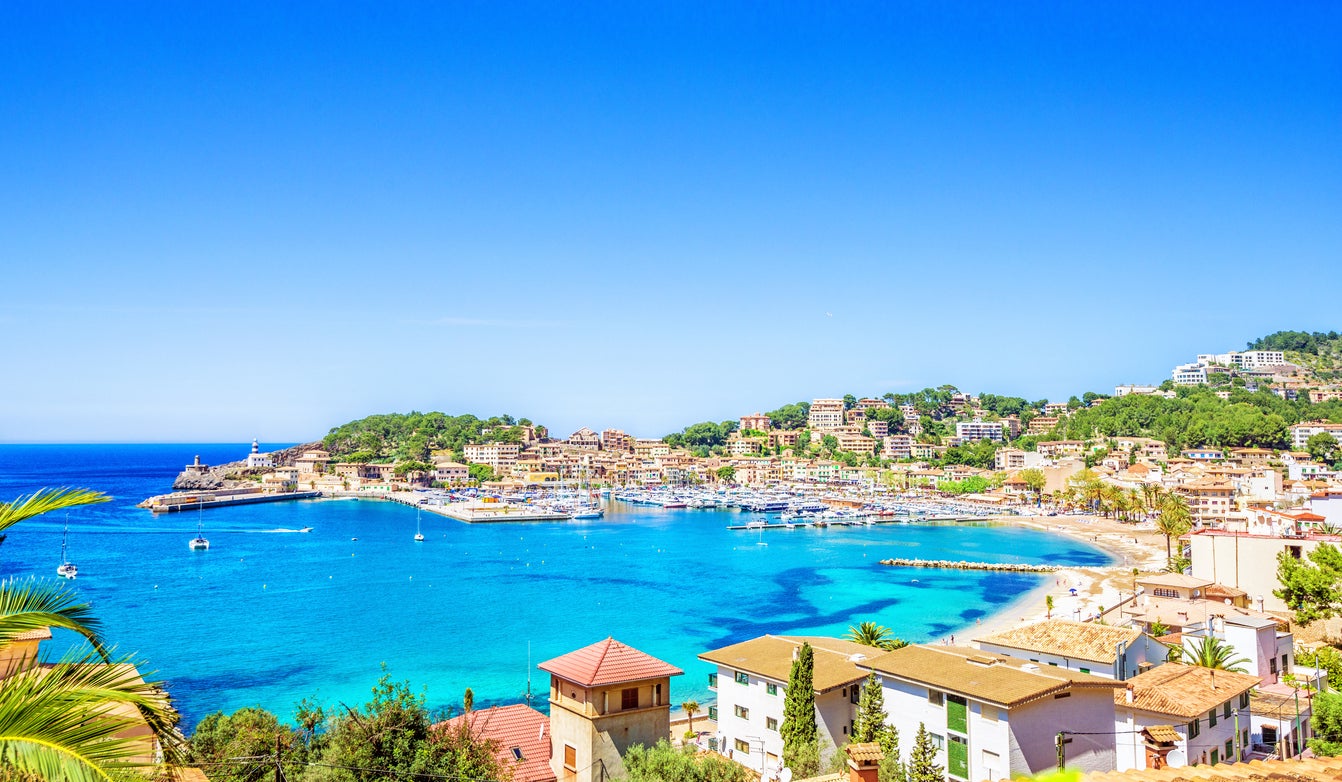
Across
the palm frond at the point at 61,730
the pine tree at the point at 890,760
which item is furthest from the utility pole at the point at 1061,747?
the palm frond at the point at 61,730

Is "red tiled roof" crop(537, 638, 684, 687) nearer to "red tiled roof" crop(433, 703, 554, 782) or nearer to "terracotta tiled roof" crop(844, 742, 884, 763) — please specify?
"red tiled roof" crop(433, 703, 554, 782)

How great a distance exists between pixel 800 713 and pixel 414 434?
136 meters

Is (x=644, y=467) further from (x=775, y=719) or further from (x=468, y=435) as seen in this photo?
(x=775, y=719)

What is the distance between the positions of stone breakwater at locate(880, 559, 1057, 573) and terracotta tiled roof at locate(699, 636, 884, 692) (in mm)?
34196

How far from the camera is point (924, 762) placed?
13000mm

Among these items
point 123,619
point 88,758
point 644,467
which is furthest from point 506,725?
point 644,467

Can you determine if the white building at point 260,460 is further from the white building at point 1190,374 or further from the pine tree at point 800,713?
the white building at point 1190,374

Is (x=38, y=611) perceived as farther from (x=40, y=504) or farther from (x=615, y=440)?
(x=615, y=440)

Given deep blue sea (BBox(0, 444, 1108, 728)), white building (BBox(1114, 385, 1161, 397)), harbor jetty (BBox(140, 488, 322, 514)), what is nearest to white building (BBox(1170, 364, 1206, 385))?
white building (BBox(1114, 385, 1161, 397))

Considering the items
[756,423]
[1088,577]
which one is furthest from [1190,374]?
[1088,577]

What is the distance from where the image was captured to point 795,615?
3619cm

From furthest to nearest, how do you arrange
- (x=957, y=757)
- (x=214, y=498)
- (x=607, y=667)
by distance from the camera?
(x=214, y=498), (x=957, y=757), (x=607, y=667)

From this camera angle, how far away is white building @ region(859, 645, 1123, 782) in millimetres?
12320

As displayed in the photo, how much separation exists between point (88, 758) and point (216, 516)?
85919mm
